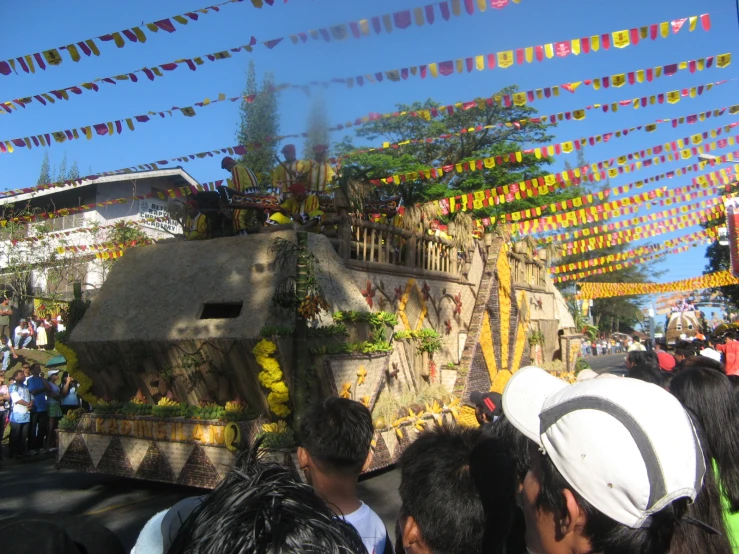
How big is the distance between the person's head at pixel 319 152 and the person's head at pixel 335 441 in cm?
703

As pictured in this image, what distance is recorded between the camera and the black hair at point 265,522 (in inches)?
53.4

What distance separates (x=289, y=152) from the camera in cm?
943

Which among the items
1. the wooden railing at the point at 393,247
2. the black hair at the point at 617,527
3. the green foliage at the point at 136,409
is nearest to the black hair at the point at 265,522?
the black hair at the point at 617,527

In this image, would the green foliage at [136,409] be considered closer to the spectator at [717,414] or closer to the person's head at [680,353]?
the spectator at [717,414]

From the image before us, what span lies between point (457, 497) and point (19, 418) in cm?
1015

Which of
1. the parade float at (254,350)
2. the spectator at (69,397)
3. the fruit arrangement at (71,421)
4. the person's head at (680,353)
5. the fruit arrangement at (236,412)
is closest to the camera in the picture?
the parade float at (254,350)

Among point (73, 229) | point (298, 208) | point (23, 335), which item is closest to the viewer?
point (298, 208)

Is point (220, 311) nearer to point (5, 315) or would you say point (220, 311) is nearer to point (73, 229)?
point (5, 315)

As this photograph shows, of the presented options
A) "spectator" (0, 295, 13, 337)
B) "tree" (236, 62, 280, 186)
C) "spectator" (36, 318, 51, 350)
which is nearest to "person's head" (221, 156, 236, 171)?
"tree" (236, 62, 280, 186)

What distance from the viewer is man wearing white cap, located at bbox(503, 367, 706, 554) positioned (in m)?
1.51

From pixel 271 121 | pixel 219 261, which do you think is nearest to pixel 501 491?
pixel 219 261

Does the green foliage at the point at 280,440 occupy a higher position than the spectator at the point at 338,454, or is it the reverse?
the spectator at the point at 338,454

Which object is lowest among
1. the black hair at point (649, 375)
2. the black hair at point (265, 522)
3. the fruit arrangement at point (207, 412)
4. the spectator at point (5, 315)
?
the fruit arrangement at point (207, 412)

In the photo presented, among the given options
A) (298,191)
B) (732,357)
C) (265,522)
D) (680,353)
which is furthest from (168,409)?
(732,357)
